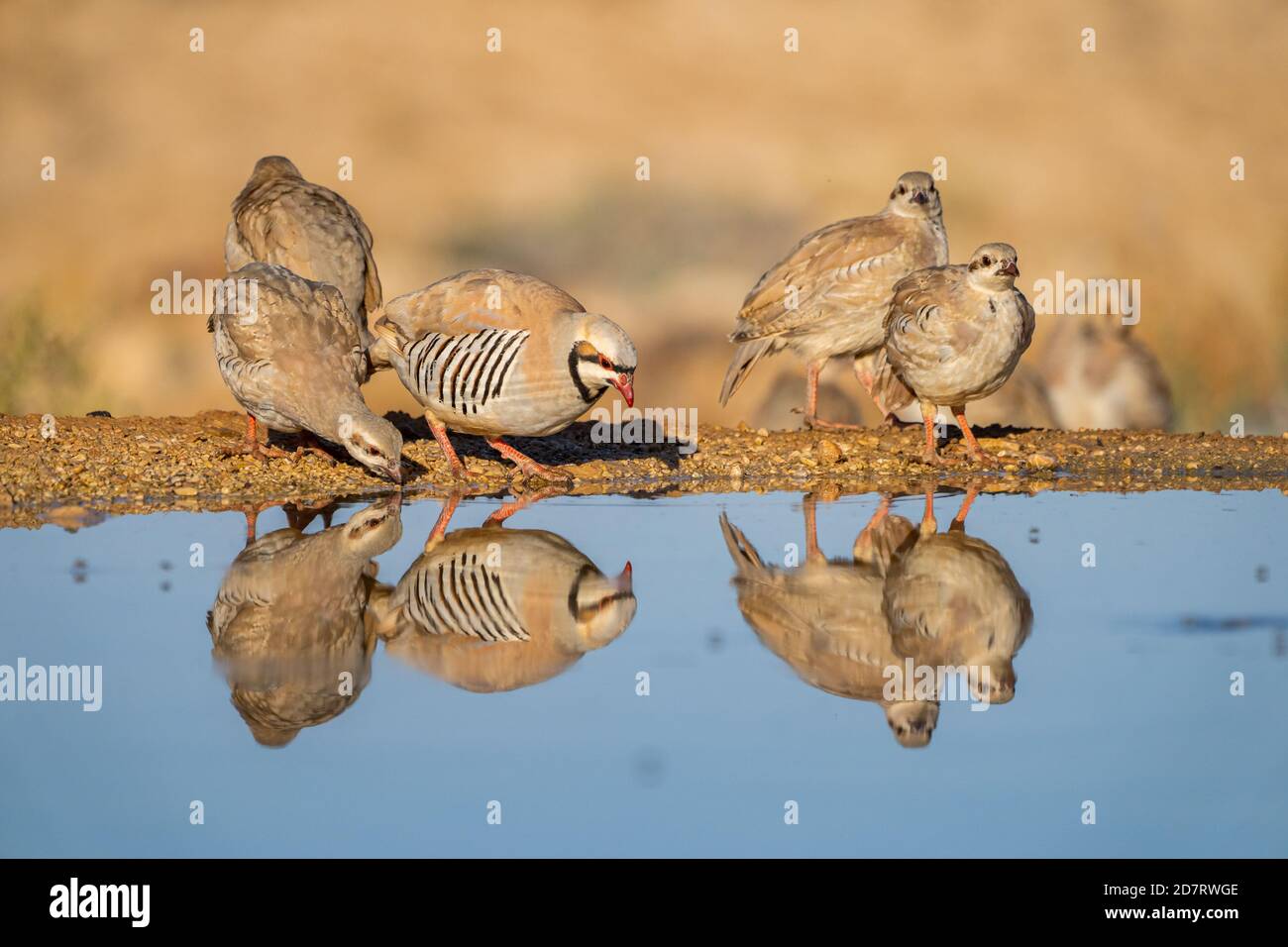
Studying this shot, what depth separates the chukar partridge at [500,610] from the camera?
642 cm

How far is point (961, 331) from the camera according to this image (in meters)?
10.2

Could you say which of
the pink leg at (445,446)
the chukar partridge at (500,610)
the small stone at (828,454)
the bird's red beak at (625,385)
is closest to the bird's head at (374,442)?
the pink leg at (445,446)

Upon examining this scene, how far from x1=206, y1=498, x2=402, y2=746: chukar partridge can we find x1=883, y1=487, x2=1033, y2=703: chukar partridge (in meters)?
2.05

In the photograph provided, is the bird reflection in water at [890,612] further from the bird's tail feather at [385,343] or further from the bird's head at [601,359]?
the bird's tail feather at [385,343]

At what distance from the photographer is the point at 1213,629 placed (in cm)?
675

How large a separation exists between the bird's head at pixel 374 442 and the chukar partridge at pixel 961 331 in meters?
3.11

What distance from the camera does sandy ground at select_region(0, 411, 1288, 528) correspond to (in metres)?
9.20

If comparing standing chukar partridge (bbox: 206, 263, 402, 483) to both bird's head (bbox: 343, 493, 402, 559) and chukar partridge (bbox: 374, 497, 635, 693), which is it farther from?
chukar partridge (bbox: 374, 497, 635, 693)

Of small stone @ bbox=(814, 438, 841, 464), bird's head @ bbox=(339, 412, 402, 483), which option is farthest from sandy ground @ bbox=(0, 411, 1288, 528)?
bird's head @ bbox=(339, 412, 402, 483)

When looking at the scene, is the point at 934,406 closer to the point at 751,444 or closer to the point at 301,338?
the point at 751,444

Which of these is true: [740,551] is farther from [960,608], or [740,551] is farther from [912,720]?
[912,720]

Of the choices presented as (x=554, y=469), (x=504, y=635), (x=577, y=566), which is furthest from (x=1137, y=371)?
(x=504, y=635)

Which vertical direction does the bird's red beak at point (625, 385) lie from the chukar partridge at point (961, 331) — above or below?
below

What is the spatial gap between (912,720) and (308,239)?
6.37 m
